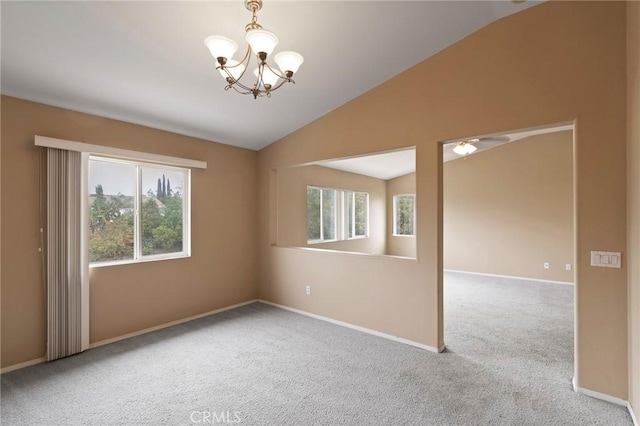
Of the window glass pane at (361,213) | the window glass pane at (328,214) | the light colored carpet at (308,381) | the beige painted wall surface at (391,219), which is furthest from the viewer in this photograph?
the beige painted wall surface at (391,219)

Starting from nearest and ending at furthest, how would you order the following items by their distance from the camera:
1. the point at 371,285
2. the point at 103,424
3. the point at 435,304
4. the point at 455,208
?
the point at 103,424
the point at 435,304
the point at 371,285
the point at 455,208

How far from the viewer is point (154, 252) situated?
12.7 ft

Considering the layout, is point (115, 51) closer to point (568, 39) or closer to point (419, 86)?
point (419, 86)

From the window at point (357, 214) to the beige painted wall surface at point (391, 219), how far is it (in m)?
1.21

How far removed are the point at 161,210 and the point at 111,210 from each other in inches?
22.3

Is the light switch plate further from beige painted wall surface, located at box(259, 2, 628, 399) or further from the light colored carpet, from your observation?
the light colored carpet

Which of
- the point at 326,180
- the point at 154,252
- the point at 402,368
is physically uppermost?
the point at 326,180

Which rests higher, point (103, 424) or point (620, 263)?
point (620, 263)

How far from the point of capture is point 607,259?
2.30 meters

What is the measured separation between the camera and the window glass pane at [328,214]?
6.73m

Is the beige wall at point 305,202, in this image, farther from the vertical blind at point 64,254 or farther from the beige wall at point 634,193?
the beige wall at point 634,193

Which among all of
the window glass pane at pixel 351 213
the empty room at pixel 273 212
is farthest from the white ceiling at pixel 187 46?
the window glass pane at pixel 351 213

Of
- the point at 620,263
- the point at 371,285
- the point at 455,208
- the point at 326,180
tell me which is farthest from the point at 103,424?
the point at 455,208

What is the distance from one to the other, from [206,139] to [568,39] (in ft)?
13.6
